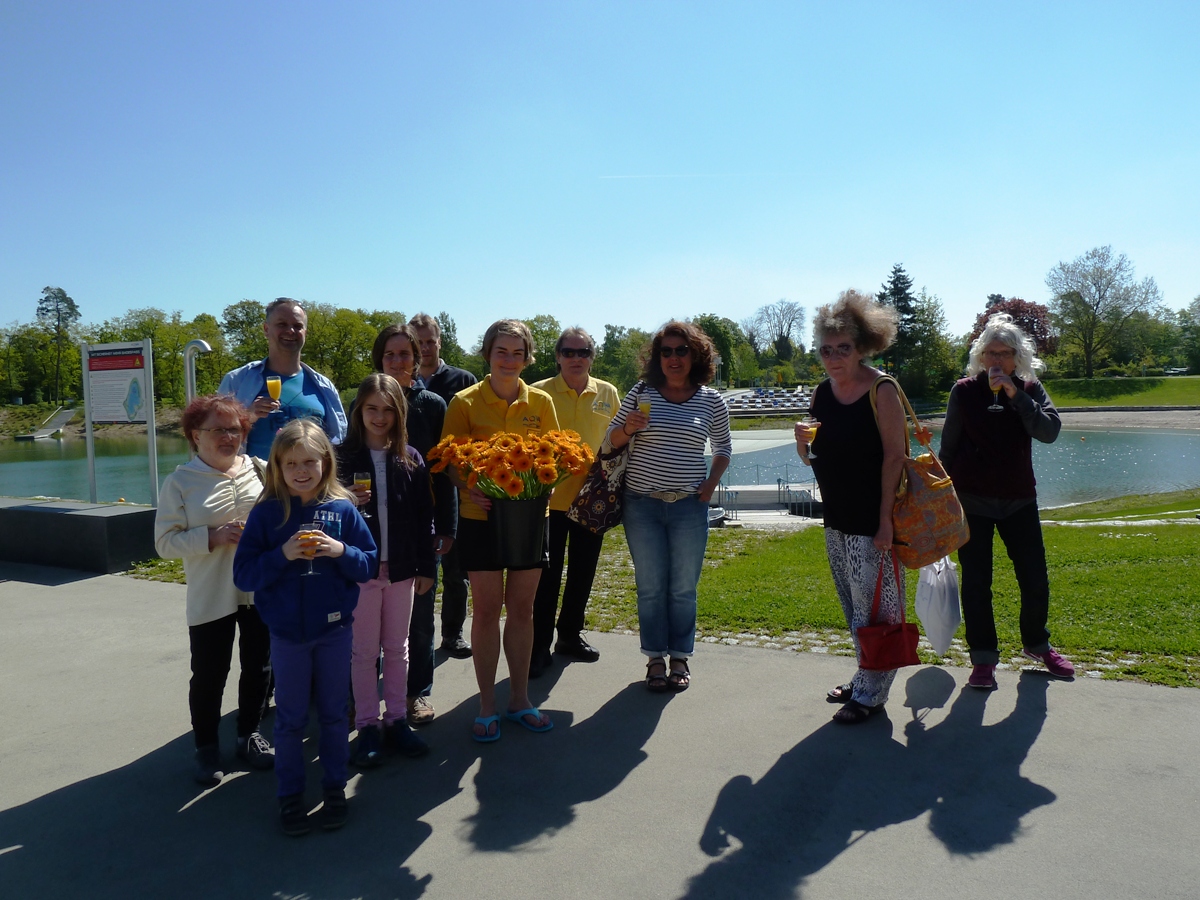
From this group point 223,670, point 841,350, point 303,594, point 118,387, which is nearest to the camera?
point 303,594

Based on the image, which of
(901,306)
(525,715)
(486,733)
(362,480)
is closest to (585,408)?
(362,480)

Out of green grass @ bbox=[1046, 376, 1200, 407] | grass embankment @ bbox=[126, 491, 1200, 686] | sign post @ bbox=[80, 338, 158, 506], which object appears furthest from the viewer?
green grass @ bbox=[1046, 376, 1200, 407]

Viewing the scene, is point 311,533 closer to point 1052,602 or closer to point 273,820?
point 273,820

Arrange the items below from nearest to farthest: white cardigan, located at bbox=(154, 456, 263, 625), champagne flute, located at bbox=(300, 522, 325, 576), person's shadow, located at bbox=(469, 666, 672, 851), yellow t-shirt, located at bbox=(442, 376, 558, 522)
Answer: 1. champagne flute, located at bbox=(300, 522, 325, 576)
2. person's shadow, located at bbox=(469, 666, 672, 851)
3. white cardigan, located at bbox=(154, 456, 263, 625)
4. yellow t-shirt, located at bbox=(442, 376, 558, 522)

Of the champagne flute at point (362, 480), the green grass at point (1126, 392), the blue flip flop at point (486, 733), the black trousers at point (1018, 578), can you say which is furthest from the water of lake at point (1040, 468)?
the champagne flute at point (362, 480)

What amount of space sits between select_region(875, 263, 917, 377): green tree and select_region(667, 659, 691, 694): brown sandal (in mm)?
70383

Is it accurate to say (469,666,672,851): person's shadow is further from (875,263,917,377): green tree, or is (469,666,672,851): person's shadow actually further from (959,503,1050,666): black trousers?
(875,263,917,377): green tree

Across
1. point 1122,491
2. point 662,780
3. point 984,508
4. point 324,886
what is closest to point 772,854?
point 662,780

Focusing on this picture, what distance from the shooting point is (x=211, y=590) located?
11.4 ft

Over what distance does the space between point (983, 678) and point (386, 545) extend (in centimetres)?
319

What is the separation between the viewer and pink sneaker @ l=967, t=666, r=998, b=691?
13.4ft

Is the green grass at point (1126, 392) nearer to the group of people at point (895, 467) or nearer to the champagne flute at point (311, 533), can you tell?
the group of people at point (895, 467)

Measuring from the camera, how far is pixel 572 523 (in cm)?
488

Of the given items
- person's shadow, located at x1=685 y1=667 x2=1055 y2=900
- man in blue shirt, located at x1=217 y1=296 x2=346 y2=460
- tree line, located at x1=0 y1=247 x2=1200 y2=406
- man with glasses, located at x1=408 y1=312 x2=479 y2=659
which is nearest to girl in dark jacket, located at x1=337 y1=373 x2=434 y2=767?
man in blue shirt, located at x1=217 y1=296 x2=346 y2=460
